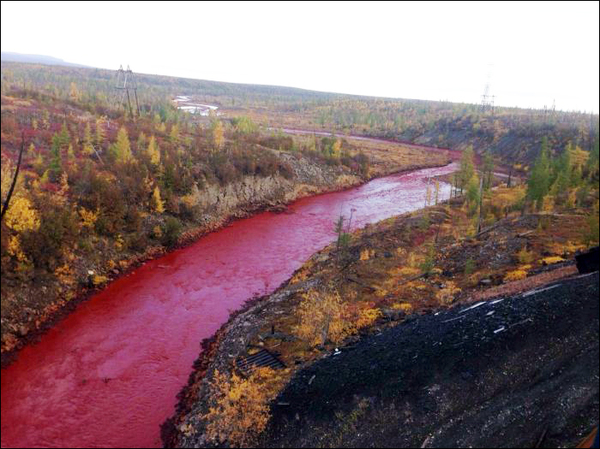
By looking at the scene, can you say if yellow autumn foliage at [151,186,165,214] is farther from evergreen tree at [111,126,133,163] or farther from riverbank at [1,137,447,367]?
evergreen tree at [111,126,133,163]

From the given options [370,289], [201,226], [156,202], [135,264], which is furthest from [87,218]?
[370,289]

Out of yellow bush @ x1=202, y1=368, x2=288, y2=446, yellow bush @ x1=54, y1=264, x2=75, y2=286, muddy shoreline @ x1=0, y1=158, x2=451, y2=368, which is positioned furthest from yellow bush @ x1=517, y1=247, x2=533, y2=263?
yellow bush @ x1=54, y1=264, x2=75, y2=286

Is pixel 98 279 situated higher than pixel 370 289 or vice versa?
pixel 370 289

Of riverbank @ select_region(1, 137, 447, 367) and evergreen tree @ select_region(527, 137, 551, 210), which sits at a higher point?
evergreen tree @ select_region(527, 137, 551, 210)

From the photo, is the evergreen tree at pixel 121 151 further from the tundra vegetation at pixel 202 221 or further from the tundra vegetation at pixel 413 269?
the tundra vegetation at pixel 413 269

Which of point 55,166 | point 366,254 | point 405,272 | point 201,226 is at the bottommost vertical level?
point 201,226

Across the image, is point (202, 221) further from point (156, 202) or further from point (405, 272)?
point (405, 272)

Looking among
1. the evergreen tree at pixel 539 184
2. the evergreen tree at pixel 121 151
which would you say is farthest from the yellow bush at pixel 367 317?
the evergreen tree at pixel 121 151
